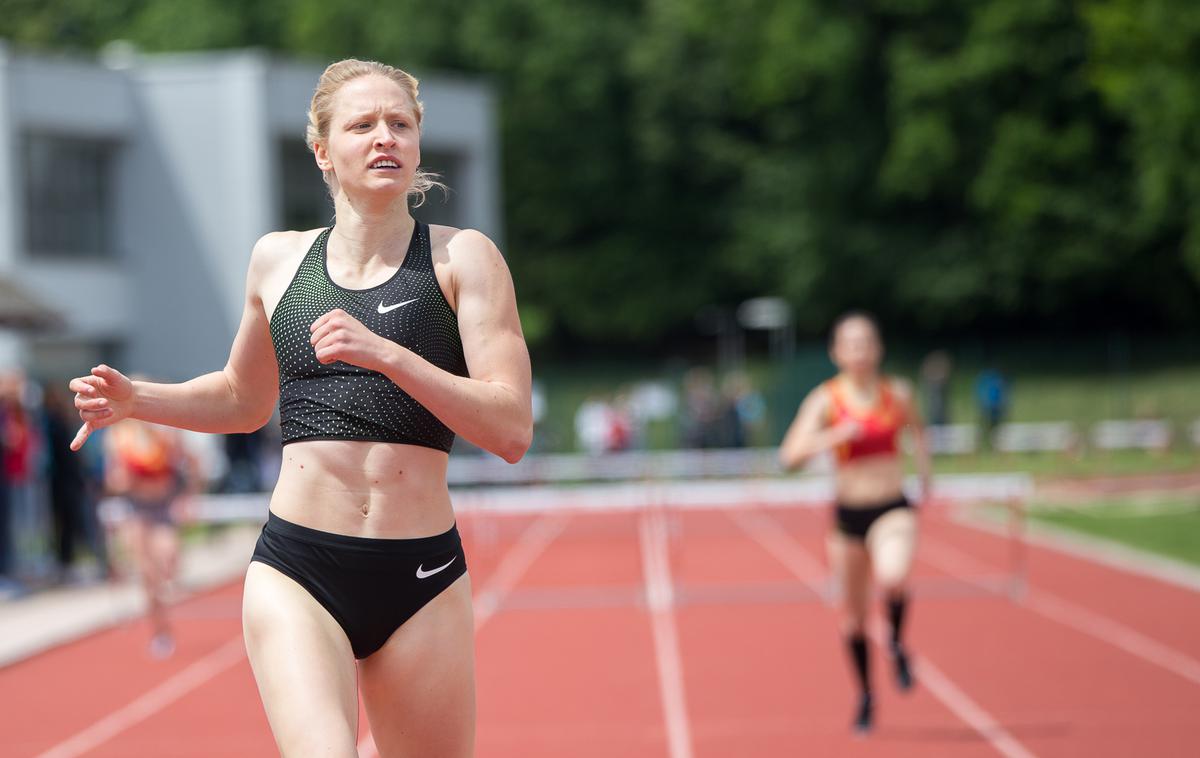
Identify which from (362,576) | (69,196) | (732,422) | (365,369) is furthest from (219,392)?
(732,422)

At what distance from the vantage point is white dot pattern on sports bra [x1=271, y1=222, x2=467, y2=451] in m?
3.43

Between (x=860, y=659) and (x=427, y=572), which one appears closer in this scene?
(x=427, y=572)

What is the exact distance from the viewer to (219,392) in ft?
Result: 12.5

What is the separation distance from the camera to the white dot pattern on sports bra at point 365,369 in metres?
3.43

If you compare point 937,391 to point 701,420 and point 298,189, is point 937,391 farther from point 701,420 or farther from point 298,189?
point 298,189

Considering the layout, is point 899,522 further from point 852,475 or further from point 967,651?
point 967,651

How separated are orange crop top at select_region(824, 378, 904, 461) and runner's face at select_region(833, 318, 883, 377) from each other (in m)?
0.14

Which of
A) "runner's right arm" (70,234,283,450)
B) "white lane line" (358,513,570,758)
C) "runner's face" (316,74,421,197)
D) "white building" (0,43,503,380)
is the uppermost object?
"white building" (0,43,503,380)

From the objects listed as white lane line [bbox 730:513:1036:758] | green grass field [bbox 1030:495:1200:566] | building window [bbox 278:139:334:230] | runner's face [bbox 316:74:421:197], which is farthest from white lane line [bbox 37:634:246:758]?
building window [bbox 278:139:334:230]

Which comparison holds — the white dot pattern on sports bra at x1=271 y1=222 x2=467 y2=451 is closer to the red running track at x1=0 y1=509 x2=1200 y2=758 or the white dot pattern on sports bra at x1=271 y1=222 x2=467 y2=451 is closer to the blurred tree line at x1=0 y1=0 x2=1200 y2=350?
the red running track at x1=0 y1=509 x2=1200 y2=758

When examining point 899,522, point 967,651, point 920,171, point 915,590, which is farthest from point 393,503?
point 920,171

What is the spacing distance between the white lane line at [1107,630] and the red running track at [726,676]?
31mm

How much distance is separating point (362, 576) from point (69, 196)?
103 ft

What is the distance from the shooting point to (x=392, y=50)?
2082 inches
